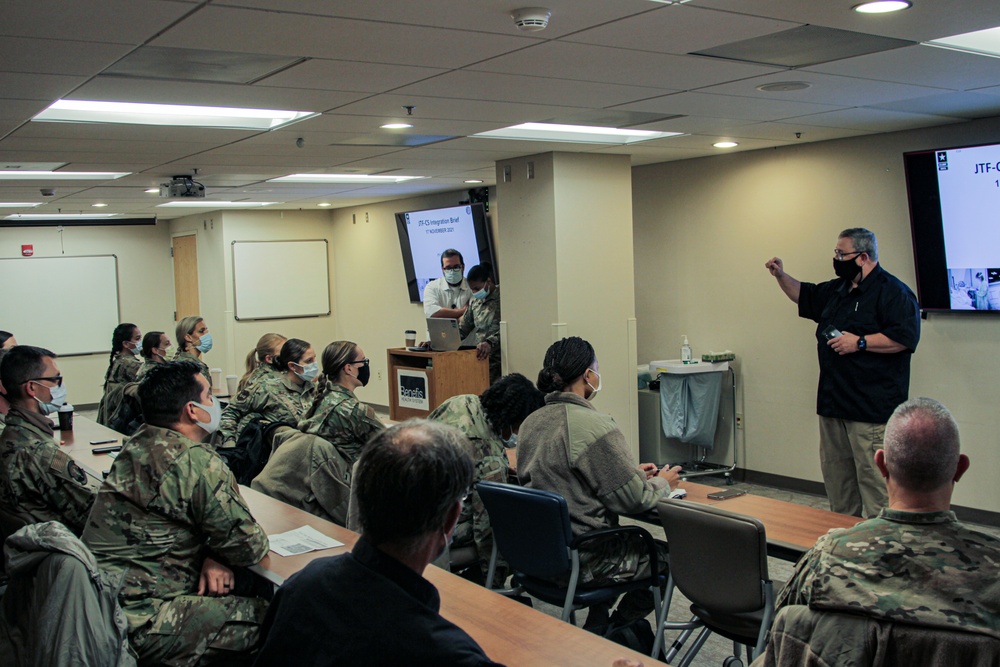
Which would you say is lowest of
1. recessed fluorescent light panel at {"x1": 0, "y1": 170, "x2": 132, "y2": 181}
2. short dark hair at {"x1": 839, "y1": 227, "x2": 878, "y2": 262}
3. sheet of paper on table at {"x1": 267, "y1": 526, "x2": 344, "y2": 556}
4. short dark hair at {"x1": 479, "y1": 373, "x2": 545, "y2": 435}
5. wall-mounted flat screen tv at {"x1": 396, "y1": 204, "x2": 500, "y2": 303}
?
sheet of paper on table at {"x1": 267, "y1": 526, "x2": 344, "y2": 556}

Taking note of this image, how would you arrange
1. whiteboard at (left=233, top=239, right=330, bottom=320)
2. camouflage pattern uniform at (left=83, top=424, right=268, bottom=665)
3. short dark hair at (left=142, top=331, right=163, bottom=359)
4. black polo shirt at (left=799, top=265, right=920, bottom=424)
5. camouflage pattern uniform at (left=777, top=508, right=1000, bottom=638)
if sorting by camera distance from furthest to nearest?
whiteboard at (left=233, top=239, right=330, bottom=320)
short dark hair at (left=142, top=331, right=163, bottom=359)
black polo shirt at (left=799, top=265, right=920, bottom=424)
camouflage pattern uniform at (left=83, top=424, right=268, bottom=665)
camouflage pattern uniform at (left=777, top=508, right=1000, bottom=638)

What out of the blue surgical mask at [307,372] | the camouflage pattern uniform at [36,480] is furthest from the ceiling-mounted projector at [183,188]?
the camouflage pattern uniform at [36,480]

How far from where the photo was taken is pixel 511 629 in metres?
2.47

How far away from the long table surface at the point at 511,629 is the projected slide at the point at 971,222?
4.23 meters

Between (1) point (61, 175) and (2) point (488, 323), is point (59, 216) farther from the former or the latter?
(2) point (488, 323)

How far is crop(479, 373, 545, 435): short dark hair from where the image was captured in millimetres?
3859

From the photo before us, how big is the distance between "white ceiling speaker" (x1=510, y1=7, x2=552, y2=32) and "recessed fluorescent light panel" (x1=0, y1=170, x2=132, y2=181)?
515 cm

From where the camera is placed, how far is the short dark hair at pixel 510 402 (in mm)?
3859

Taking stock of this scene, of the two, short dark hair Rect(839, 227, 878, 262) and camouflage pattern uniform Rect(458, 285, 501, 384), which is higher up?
short dark hair Rect(839, 227, 878, 262)

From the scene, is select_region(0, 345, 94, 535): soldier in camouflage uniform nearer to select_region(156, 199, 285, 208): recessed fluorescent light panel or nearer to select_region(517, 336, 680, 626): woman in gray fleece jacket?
select_region(517, 336, 680, 626): woman in gray fleece jacket

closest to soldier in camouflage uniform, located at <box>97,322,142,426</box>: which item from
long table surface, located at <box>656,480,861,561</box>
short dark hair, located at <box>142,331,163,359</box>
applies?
short dark hair, located at <box>142,331,163,359</box>

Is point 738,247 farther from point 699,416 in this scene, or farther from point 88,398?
point 88,398

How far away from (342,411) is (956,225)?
399 cm

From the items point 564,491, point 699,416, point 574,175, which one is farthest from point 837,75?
point 699,416
